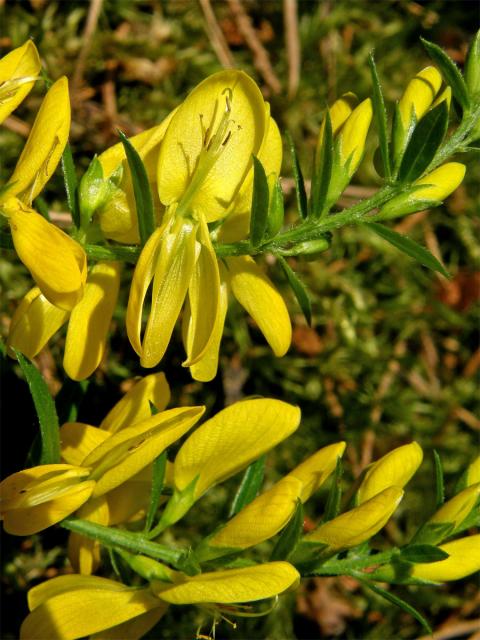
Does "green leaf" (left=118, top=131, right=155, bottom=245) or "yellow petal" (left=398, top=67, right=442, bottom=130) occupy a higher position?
"yellow petal" (left=398, top=67, right=442, bottom=130)

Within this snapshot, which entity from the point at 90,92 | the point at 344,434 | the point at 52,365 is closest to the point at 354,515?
the point at 52,365

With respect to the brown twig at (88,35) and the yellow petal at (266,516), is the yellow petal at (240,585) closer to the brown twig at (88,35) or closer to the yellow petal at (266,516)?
the yellow petal at (266,516)

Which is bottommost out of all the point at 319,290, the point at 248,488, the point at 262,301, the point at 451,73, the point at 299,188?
the point at 319,290

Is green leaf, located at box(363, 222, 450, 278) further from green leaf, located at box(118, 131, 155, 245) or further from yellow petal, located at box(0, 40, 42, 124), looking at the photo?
yellow petal, located at box(0, 40, 42, 124)

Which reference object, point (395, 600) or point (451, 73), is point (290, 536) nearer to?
point (395, 600)

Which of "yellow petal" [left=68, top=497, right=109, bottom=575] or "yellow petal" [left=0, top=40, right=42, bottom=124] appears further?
"yellow petal" [left=68, top=497, right=109, bottom=575]

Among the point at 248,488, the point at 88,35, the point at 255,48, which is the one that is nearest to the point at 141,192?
the point at 248,488

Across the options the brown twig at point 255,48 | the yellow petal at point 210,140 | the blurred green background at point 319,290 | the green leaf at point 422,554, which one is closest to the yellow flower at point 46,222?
the yellow petal at point 210,140

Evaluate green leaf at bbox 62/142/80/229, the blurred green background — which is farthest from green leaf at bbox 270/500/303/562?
the blurred green background

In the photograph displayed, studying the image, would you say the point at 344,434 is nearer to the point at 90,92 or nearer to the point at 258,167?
the point at 90,92
